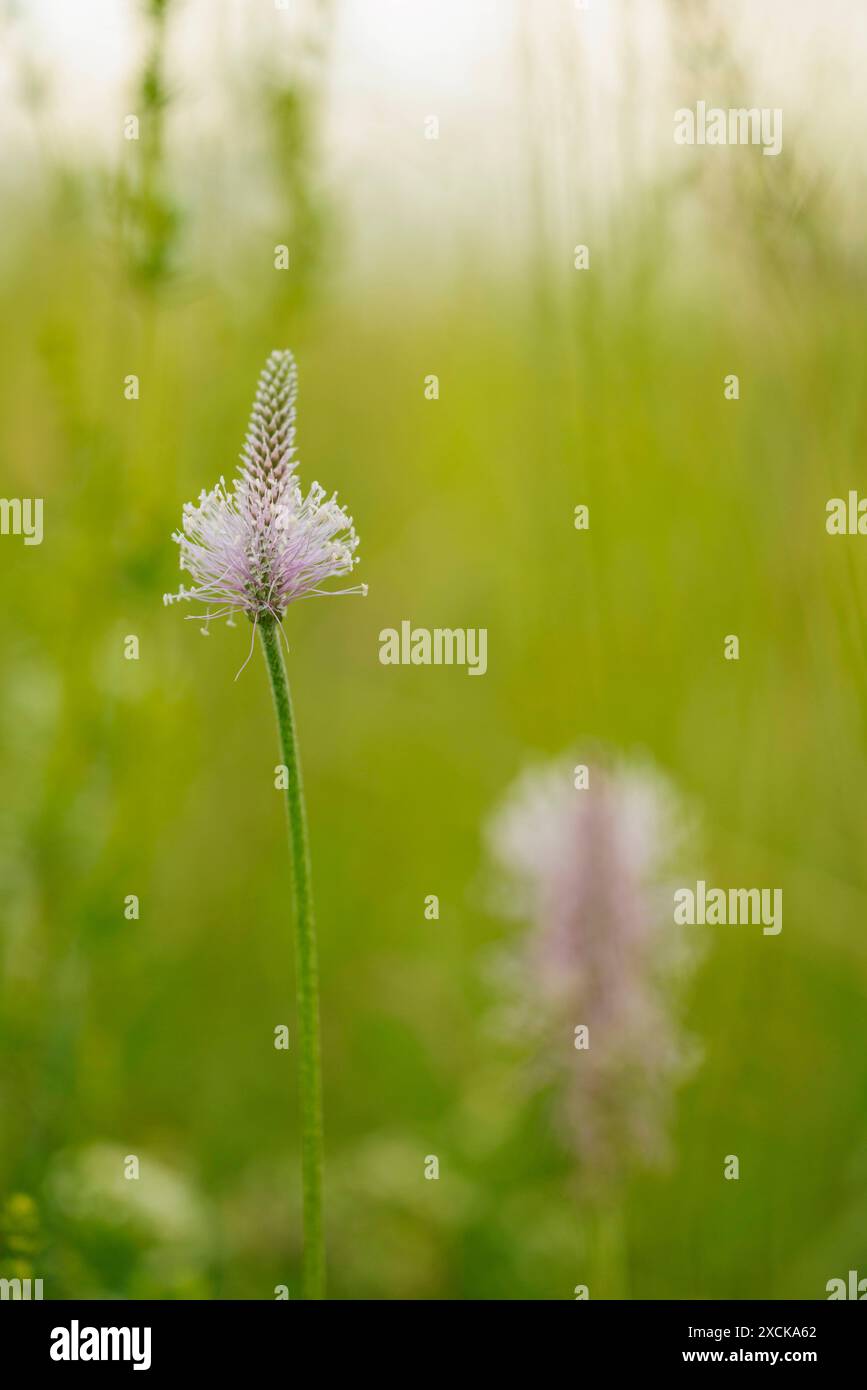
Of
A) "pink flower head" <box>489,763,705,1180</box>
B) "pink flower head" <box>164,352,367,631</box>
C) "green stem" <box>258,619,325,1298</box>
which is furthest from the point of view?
"pink flower head" <box>489,763,705,1180</box>

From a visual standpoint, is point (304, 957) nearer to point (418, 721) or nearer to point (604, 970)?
point (604, 970)

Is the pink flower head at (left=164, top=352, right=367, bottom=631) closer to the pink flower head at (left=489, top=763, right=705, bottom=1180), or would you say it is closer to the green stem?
the green stem

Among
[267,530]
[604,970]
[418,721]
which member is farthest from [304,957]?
[418,721]

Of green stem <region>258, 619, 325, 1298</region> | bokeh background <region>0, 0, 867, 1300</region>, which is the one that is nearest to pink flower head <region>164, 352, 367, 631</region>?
green stem <region>258, 619, 325, 1298</region>

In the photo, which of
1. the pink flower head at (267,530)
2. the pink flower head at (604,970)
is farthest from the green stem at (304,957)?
the pink flower head at (604,970)

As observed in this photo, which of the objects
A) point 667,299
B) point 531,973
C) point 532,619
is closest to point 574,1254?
point 531,973
